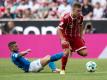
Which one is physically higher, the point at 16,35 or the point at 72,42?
the point at 72,42

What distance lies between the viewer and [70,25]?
15633 millimetres

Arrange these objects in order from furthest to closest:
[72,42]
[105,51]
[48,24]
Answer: [48,24]
[105,51]
[72,42]

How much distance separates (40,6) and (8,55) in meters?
3.34

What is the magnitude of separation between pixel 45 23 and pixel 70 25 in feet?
34.9

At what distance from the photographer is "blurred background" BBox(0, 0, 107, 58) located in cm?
2497

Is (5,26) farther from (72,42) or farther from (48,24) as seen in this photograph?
(72,42)

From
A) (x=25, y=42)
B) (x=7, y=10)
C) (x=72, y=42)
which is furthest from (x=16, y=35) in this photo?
(x=72, y=42)

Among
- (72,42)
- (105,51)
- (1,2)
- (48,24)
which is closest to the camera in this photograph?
(72,42)

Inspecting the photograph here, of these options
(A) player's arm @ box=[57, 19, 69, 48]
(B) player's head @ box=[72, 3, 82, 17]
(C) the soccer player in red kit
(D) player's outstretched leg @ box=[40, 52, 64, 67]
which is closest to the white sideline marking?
(C) the soccer player in red kit

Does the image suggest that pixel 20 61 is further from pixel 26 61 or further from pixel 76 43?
pixel 76 43

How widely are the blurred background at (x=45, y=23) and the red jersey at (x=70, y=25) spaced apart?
29.2 ft

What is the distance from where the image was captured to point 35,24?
26.3m

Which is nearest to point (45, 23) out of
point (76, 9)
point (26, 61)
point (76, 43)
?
point (26, 61)

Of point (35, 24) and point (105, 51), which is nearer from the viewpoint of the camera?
point (105, 51)
